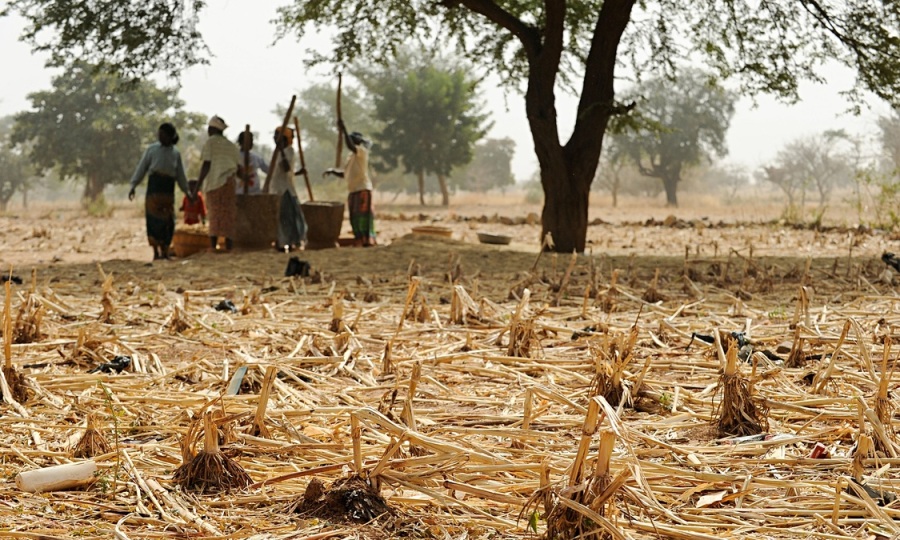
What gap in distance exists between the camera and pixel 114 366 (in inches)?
168

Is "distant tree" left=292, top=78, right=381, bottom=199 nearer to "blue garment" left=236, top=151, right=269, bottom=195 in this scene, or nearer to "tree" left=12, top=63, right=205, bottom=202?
"tree" left=12, top=63, right=205, bottom=202

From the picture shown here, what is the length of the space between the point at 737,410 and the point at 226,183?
9332mm

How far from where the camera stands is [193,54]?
13.3 m

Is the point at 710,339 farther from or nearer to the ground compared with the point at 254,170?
nearer to the ground

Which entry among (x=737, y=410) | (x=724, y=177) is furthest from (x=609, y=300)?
(x=724, y=177)

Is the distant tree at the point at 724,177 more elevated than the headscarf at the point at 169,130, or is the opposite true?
the distant tree at the point at 724,177

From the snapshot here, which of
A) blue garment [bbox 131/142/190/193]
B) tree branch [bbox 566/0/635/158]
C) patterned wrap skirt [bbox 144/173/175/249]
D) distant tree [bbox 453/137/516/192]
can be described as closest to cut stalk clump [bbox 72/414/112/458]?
blue garment [bbox 131/142/190/193]

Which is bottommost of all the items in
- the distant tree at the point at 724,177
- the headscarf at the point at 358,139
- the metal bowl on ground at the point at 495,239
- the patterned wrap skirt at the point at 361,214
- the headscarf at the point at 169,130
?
the metal bowl on ground at the point at 495,239

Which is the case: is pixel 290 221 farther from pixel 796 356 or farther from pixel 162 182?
pixel 796 356

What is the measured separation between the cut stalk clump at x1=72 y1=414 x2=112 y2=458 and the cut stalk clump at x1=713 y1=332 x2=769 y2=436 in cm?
198

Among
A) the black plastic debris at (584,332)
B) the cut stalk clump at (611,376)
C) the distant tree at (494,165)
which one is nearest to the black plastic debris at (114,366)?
the cut stalk clump at (611,376)

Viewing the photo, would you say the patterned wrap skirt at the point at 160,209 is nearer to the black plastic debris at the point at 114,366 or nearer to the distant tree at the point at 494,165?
the black plastic debris at the point at 114,366

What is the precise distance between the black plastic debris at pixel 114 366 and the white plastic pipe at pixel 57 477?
1.66m

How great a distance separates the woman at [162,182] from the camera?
11.0 m
